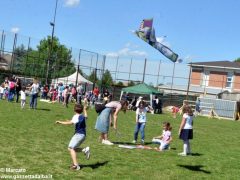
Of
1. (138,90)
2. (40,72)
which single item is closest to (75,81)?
(40,72)

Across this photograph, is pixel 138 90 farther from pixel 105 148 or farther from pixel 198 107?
pixel 105 148

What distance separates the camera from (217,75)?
199ft

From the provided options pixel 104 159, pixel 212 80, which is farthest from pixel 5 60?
pixel 104 159

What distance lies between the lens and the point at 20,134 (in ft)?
46.8

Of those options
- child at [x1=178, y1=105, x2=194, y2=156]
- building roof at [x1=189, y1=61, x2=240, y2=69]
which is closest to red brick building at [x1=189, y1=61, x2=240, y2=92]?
building roof at [x1=189, y1=61, x2=240, y2=69]

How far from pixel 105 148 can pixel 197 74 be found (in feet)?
163

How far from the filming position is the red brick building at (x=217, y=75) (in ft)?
189

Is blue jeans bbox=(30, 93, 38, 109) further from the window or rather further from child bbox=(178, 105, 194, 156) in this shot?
the window

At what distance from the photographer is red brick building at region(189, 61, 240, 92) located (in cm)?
5756

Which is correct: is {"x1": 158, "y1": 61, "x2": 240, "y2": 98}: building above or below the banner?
below

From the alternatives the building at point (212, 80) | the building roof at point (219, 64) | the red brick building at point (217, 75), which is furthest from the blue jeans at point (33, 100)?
the building roof at point (219, 64)

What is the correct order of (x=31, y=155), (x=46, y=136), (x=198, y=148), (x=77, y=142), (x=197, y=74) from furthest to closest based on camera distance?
(x=197, y=74), (x=198, y=148), (x=46, y=136), (x=31, y=155), (x=77, y=142)

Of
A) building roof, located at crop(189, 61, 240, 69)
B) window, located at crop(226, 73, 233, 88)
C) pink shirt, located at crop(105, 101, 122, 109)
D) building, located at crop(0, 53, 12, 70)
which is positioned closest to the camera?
pink shirt, located at crop(105, 101, 122, 109)

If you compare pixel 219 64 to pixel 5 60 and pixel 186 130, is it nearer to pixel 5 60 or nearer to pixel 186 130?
pixel 5 60
